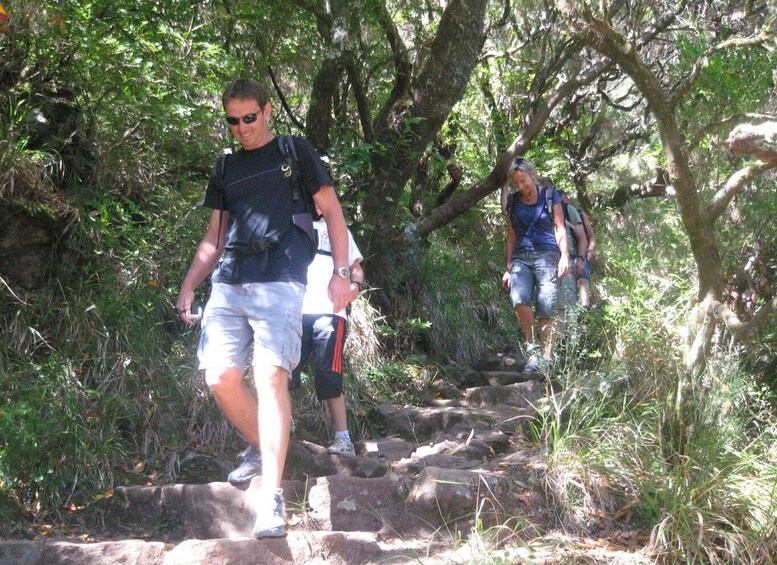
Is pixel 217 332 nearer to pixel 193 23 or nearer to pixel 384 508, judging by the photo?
pixel 384 508

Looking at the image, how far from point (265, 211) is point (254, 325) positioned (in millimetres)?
552

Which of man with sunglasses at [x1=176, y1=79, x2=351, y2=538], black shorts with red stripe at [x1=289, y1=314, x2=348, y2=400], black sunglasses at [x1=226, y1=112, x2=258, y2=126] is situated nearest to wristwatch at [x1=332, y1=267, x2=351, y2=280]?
man with sunglasses at [x1=176, y1=79, x2=351, y2=538]

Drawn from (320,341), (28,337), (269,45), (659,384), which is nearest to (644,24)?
(269,45)

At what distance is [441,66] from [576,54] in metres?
4.38

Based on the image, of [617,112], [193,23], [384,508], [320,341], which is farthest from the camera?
[617,112]

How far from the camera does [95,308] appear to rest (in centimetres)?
542

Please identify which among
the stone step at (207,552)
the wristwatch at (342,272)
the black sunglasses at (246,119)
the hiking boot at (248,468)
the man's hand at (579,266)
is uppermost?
the black sunglasses at (246,119)

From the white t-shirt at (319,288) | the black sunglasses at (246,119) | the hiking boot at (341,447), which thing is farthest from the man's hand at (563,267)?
the black sunglasses at (246,119)

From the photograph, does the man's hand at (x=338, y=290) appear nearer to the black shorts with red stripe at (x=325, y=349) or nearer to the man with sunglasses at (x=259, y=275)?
the man with sunglasses at (x=259, y=275)

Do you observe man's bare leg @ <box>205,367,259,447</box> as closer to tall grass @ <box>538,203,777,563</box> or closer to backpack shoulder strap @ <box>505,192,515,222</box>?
tall grass @ <box>538,203,777,563</box>

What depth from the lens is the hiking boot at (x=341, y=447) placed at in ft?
15.8

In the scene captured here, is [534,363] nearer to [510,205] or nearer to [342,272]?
[510,205]

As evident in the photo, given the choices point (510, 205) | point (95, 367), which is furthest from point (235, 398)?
point (510, 205)

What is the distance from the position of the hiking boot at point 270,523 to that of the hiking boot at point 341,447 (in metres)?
1.23
